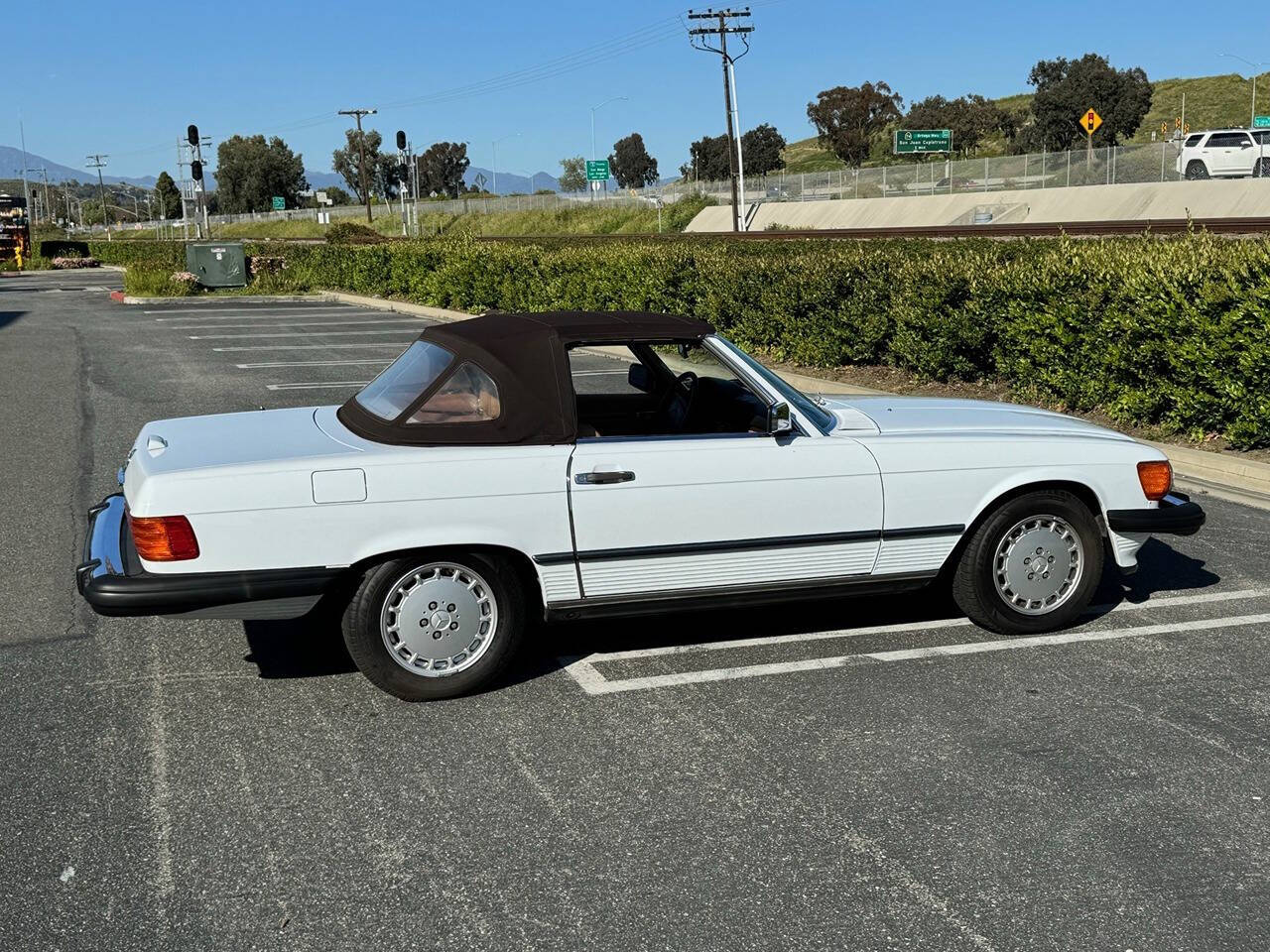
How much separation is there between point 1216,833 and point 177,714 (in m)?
3.77

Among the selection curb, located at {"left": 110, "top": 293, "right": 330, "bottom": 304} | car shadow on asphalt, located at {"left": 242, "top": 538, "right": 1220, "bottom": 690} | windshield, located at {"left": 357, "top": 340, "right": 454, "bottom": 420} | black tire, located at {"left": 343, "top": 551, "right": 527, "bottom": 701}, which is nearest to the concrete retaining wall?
curb, located at {"left": 110, "top": 293, "right": 330, "bottom": 304}

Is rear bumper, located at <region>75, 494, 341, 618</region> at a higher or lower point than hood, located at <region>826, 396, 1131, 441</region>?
lower

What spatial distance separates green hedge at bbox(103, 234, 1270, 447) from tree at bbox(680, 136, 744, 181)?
102m

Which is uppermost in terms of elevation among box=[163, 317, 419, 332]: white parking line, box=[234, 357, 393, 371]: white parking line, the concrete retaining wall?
the concrete retaining wall

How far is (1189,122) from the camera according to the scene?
97.6 metres

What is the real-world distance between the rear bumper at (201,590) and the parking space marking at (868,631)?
4.62 feet

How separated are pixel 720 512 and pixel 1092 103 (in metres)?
87.2

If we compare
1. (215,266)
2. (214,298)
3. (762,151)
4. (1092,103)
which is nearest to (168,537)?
(214,298)

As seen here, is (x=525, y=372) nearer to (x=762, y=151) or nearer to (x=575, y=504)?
(x=575, y=504)

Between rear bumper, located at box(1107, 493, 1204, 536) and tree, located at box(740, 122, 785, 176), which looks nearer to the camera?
rear bumper, located at box(1107, 493, 1204, 536)

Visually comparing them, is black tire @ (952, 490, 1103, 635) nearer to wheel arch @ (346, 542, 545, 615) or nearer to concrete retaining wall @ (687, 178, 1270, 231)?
wheel arch @ (346, 542, 545, 615)

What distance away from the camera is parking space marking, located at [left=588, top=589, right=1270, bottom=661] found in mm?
5605

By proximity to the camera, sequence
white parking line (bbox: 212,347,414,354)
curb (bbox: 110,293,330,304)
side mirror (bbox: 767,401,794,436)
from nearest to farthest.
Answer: side mirror (bbox: 767,401,794,436) < white parking line (bbox: 212,347,414,354) < curb (bbox: 110,293,330,304)

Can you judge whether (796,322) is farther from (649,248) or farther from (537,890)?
(537,890)
